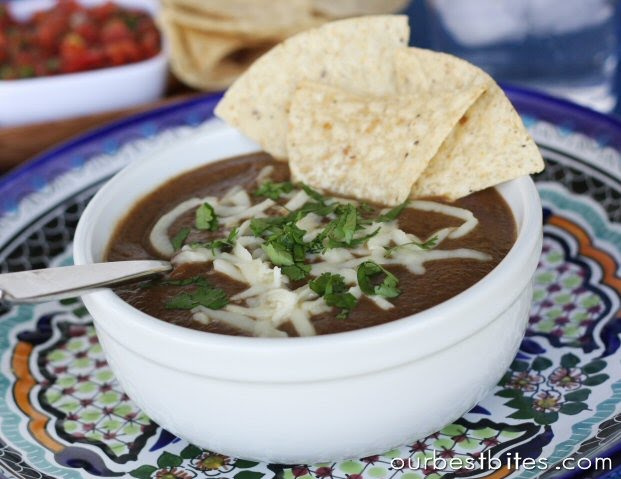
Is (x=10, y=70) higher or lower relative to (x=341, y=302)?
lower

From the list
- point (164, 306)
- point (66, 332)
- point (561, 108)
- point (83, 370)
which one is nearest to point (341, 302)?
point (164, 306)

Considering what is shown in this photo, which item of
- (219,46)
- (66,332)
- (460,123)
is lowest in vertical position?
(66,332)

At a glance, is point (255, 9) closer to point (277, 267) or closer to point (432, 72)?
point (432, 72)

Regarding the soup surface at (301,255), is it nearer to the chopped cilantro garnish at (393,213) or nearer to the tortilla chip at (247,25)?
the chopped cilantro garnish at (393,213)

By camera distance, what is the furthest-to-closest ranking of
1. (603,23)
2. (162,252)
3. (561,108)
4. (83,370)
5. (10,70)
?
(10,70) → (603,23) → (561,108) → (83,370) → (162,252)

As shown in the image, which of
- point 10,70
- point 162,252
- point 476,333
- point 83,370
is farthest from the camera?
point 10,70

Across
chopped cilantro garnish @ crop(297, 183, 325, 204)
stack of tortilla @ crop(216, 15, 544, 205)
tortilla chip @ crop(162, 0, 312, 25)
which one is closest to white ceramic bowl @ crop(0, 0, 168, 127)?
tortilla chip @ crop(162, 0, 312, 25)

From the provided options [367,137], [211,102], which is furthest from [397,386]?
[211,102]

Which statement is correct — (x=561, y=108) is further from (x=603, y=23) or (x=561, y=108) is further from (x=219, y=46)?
(x=219, y=46)
